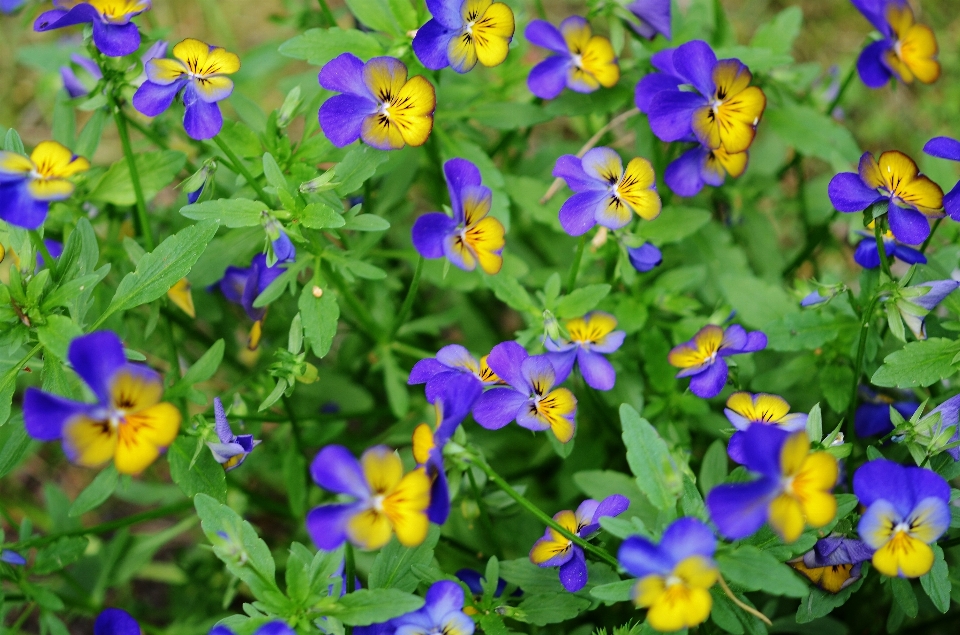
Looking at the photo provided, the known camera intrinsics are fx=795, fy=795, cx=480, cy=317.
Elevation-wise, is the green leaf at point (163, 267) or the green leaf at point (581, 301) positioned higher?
the green leaf at point (163, 267)

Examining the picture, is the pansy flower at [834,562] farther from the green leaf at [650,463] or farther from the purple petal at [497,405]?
the purple petal at [497,405]

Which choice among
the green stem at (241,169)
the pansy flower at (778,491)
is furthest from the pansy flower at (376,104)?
the pansy flower at (778,491)

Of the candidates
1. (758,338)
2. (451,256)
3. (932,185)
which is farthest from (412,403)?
(932,185)

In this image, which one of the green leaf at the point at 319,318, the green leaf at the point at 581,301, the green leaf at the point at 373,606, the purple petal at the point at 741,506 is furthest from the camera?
the green leaf at the point at 581,301

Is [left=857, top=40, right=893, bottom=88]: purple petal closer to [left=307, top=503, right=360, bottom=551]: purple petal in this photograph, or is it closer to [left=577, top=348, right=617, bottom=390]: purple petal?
[left=577, top=348, right=617, bottom=390]: purple petal

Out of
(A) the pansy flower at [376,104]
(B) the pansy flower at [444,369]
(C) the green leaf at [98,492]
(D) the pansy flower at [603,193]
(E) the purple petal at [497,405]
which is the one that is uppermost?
(A) the pansy flower at [376,104]

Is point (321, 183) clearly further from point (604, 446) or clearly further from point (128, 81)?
point (604, 446)

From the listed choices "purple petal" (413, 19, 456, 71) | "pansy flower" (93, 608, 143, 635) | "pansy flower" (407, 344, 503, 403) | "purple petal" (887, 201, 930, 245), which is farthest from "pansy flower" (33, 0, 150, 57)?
"purple petal" (887, 201, 930, 245)
